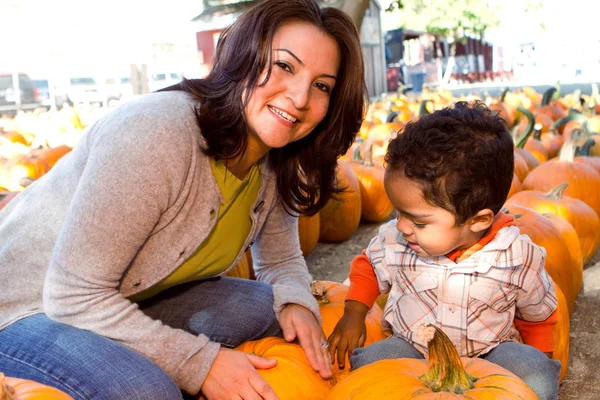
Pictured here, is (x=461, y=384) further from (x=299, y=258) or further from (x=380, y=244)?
(x=299, y=258)

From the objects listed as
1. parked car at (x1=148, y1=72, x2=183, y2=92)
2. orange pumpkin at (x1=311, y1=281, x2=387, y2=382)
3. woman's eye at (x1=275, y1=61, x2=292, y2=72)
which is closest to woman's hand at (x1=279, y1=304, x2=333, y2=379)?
orange pumpkin at (x1=311, y1=281, x2=387, y2=382)

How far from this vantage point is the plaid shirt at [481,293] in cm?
200

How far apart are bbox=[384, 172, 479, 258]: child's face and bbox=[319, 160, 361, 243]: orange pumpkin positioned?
2.36 meters

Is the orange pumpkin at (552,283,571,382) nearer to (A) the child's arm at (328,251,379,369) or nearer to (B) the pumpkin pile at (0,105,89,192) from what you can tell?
(A) the child's arm at (328,251,379,369)

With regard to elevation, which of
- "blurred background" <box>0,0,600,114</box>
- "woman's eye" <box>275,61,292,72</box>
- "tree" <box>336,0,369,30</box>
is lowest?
"blurred background" <box>0,0,600,114</box>

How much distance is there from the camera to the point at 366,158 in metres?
5.16

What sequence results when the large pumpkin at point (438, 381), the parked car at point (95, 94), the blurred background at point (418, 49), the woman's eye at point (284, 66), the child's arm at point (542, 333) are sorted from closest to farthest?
the large pumpkin at point (438, 381)
the woman's eye at point (284, 66)
the child's arm at point (542, 333)
the parked car at point (95, 94)
the blurred background at point (418, 49)

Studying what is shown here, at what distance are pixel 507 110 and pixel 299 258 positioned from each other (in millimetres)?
6368

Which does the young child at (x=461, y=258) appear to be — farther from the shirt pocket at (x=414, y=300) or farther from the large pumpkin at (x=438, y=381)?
the large pumpkin at (x=438, y=381)

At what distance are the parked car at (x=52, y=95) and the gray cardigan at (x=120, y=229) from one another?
1478cm

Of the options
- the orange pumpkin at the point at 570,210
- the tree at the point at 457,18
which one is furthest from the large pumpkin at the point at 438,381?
the tree at the point at 457,18

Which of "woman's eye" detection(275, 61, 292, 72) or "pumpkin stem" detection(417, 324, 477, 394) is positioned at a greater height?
"woman's eye" detection(275, 61, 292, 72)

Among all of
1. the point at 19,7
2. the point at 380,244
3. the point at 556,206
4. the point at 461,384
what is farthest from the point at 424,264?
the point at 19,7

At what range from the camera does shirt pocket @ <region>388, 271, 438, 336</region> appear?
6.78 feet
